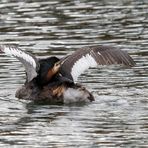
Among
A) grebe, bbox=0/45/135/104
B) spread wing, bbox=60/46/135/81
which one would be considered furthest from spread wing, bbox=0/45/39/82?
spread wing, bbox=60/46/135/81

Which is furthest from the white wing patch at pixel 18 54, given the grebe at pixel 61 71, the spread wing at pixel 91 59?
the spread wing at pixel 91 59

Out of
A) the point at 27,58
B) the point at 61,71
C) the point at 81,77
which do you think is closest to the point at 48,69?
the point at 61,71

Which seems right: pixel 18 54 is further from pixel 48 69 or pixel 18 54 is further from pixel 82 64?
pixel 82 64

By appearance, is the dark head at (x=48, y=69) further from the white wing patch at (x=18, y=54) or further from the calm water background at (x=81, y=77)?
the calm water background at (x=81, y=77)

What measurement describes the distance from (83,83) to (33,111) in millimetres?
1944

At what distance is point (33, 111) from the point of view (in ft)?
44.2

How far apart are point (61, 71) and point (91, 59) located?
0.59 meters

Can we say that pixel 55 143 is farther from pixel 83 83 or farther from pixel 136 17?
pixel 136 17

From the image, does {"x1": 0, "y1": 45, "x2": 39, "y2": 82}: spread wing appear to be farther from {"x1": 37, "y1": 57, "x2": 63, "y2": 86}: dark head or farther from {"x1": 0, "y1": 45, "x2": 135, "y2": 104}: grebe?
{"x1": 37, "y1": 57, "x2": 63, "y2": 86}: dark head

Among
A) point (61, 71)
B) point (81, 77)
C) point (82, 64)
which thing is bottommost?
point (81, 77)

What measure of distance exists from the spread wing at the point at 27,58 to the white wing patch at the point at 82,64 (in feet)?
1.87

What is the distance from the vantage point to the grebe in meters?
14.0

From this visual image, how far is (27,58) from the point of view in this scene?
14.1m

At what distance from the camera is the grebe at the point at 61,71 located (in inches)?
551
